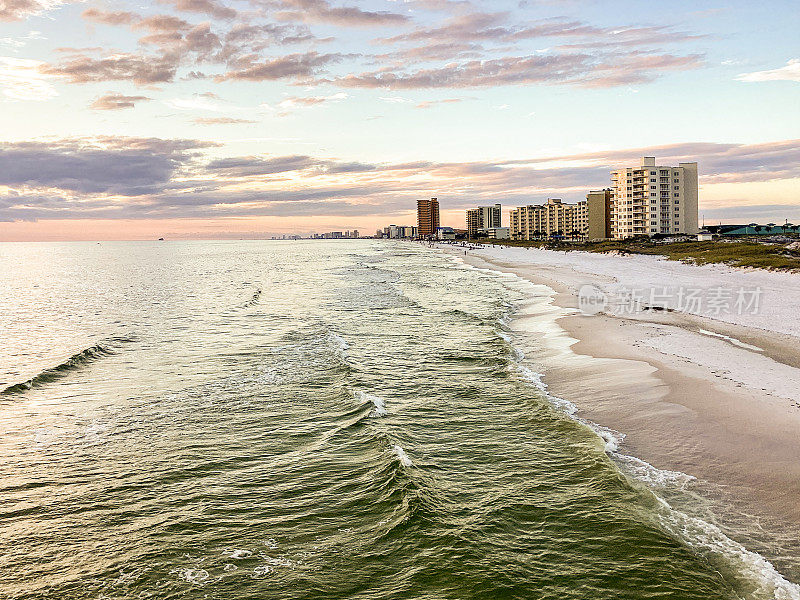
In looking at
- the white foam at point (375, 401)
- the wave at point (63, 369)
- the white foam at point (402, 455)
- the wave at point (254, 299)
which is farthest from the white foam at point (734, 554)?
the wave at point (254, 299)

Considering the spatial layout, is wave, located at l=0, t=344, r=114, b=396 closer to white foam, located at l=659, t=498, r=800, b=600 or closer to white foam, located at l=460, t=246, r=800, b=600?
white foam, located at l=460, t=246, r=800, b=600

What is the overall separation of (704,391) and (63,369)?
28.3 metres

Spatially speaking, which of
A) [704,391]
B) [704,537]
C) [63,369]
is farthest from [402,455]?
[63,369]

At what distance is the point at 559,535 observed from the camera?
35.2ft

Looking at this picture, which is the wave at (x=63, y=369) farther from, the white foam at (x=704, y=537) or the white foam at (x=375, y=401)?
the white foam at (x=704, y=537)

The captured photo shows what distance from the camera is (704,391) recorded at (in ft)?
61.0

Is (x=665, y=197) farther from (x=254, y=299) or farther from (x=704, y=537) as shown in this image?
(x=704, y=537)

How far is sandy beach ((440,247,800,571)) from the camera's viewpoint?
1194 centimetres

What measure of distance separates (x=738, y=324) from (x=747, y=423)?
1784 centimetres

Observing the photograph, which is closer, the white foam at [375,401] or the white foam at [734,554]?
the white foam at [734,554]

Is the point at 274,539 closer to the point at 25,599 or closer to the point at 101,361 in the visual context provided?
the point at 25,599

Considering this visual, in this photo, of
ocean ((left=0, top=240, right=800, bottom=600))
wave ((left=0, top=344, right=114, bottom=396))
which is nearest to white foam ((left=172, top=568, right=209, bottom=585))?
ocean ((left=0, top=240, right=800, bottom=600))

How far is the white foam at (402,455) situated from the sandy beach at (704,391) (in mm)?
5810

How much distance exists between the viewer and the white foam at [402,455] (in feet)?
46.6
